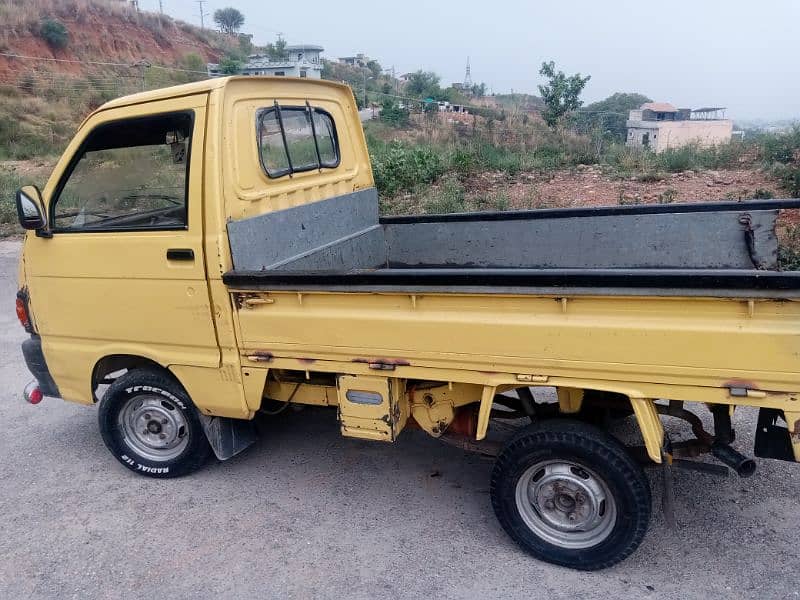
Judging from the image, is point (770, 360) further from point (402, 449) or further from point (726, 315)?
point (402, 449)

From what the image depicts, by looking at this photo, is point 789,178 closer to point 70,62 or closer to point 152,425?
point 152,425

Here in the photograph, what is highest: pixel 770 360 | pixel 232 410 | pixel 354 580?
pixel 770 360

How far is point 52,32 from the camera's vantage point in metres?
37.5

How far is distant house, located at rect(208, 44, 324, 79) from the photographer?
39.3 m

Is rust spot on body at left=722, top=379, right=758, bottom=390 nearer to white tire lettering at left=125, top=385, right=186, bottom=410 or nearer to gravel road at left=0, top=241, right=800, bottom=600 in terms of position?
gravel road at left=0, top=241, right=800, bottom=600

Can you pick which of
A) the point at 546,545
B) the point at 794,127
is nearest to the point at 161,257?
the point at 546,545

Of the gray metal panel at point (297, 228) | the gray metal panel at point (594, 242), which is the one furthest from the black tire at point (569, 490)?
the gray metal panel at point (297, 228)

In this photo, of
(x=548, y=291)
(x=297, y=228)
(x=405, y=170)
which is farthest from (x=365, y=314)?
(x=405, y=170)

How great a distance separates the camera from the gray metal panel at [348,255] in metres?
3.78

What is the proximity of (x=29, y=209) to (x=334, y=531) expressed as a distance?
8.20ft

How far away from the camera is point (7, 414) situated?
4.87 meters

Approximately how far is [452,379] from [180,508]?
74.0 inches

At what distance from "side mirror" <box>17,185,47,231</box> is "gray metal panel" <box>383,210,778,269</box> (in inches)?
89.7

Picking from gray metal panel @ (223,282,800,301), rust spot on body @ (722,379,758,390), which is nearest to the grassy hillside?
gray metal panel @ (223,282,800,301)
